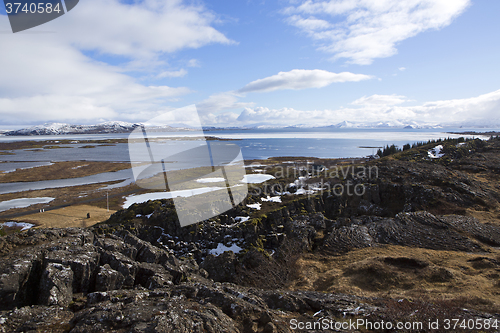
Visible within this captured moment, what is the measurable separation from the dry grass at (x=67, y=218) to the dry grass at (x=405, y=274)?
24.5 m

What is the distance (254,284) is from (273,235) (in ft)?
17.7

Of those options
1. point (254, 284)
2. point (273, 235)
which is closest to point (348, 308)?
point (254, 284)

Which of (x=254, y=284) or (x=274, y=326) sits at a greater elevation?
(x=274, y=326)

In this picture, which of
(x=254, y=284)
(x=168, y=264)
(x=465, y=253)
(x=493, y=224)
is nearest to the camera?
(x=168, y=264)

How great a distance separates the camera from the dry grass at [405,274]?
482 inches

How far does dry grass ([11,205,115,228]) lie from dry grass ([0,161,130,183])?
30.9 meters

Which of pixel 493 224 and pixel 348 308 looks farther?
pixel 493 224

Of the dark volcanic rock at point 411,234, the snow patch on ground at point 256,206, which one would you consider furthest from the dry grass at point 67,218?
the dark volcanic rock at point 411,234

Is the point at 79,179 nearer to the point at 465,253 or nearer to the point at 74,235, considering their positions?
the point at 74,235

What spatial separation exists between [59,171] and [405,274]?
7699cm

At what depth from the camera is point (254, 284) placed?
45.6 feet

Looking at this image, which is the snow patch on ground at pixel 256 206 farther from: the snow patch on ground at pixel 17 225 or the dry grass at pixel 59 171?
the dry grass at pixel 59 171

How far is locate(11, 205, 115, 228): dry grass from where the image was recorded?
26.5 meters

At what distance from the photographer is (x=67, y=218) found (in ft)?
94.8
